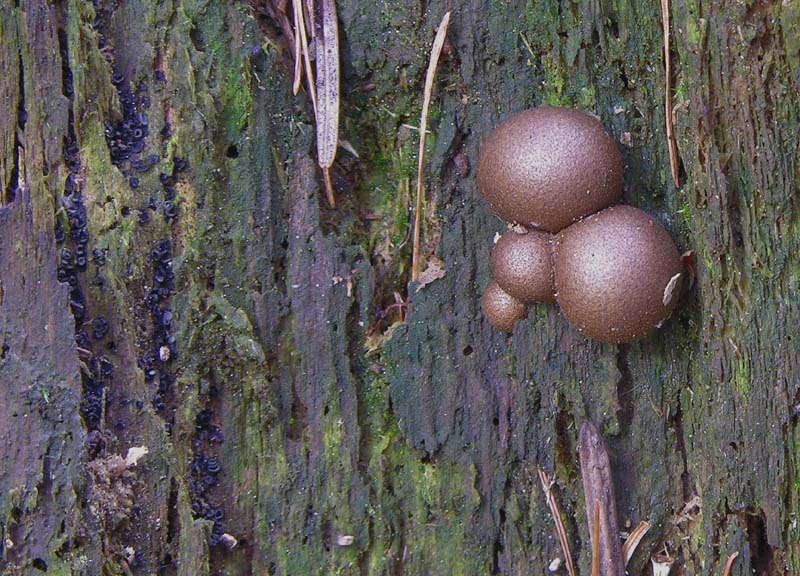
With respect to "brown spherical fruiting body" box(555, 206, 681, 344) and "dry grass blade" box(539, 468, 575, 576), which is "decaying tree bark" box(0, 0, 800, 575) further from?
"brown spherical fruiting body" box(555, 206, 681, 344)

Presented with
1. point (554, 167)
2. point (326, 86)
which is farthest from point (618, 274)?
point (326, 86)

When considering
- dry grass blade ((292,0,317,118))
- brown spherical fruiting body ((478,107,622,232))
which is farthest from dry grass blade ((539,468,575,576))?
dry grass blade ((292,0,317,118))

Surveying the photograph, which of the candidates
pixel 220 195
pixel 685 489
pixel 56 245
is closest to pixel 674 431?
pixel 685 489

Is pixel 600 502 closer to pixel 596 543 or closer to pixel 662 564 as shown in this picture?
pixel 596 543

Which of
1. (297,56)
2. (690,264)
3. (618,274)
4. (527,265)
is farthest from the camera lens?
(297,56)

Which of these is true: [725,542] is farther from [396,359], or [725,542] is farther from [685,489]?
[396,359]

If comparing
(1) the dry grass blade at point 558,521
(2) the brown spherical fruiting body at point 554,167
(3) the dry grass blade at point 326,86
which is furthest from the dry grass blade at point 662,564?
(3) the dry grass blade at point 326,86

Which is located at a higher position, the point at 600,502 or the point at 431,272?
the point at 431,272
